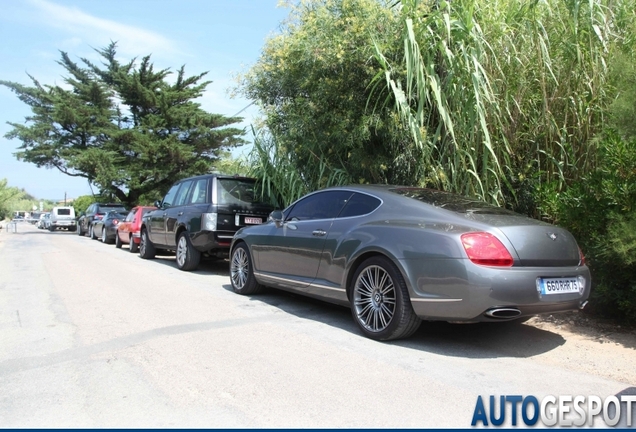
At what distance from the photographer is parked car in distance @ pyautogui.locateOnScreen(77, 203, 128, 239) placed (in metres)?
24.1

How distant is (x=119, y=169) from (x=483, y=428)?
30.1 metres

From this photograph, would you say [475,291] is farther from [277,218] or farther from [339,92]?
[339,92]

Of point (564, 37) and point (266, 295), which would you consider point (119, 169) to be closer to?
point (266, 295)

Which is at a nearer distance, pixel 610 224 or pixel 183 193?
pixel 610 224

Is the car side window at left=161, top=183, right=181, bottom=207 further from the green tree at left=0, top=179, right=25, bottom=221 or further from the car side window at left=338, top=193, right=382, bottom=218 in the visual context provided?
the green tree at left=0, top=179, right=25, bottom=221

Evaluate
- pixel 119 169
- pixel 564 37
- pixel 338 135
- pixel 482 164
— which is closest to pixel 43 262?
pixel 338 135

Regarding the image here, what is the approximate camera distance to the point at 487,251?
14.0ft

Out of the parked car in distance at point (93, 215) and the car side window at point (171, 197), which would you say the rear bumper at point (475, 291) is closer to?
the car side window at point (171, 197)

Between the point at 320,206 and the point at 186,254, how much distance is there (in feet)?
15.6

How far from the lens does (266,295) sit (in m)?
7.36

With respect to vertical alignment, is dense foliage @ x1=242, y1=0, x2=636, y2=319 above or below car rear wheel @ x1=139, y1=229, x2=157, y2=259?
above

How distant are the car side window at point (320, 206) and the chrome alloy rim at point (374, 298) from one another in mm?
1006

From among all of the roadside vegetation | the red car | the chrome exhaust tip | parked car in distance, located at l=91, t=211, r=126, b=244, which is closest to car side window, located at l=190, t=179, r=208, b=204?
the roadside vegetation
